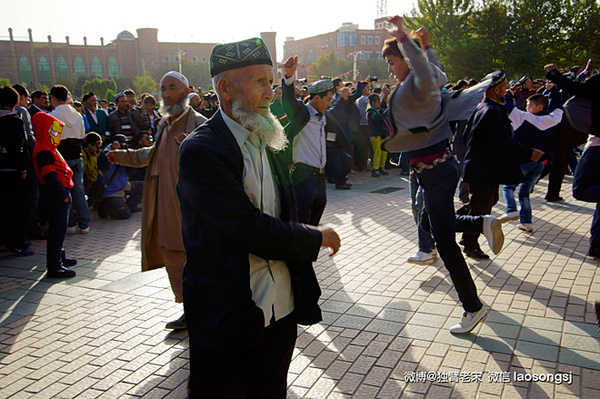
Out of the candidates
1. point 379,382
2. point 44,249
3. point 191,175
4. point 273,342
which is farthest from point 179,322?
point 44,249

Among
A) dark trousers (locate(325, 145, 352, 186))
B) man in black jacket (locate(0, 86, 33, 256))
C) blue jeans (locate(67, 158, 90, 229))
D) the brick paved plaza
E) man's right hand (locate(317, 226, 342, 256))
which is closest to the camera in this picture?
man's right hand (locate(317, 226, 342, 256))

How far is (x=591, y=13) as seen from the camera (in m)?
39.3

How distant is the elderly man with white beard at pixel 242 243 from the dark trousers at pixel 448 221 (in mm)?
2039

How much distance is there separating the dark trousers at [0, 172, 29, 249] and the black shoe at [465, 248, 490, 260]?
618 centimetres

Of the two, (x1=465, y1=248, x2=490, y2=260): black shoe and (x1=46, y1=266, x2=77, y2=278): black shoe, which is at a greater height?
(x1=465, y1=248, x2=490, y2=260): black shoe

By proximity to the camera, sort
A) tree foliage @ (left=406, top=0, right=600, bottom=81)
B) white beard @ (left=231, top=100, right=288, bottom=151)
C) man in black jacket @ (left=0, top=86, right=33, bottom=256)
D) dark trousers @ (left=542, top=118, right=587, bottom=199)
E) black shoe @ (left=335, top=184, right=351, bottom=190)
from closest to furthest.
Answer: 1. white beard @ (left=231, top=100, right=288, bottom=151)
2. man in black jacket @ (left=0, top=86, right=33, bottom=256)
3. dark trousers @ (left=542, top=118, right=587, bottom=199)
4. black shoe @ (left=335, top=184, right=351, bottom=190)
5. tree foliage @ (left=406, top=0, right=600, bottom=81)

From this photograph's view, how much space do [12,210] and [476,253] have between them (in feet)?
21.4

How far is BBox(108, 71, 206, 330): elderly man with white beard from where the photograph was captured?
13.3 ft

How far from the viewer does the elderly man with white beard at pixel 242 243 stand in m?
1.79

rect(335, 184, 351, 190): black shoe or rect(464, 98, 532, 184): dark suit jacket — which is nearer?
rect(464, 98, 532, 184): dark suit jacket

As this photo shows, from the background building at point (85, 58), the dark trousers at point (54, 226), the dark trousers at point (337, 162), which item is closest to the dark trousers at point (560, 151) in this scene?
the dark trousers at point (337, 162)

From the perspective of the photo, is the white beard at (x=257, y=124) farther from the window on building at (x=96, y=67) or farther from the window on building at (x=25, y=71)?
the window on building at (x=96, y=67)

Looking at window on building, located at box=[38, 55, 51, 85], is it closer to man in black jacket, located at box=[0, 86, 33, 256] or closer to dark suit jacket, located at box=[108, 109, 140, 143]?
dark suit jacket, located at box=[108, 109, 140, 143]

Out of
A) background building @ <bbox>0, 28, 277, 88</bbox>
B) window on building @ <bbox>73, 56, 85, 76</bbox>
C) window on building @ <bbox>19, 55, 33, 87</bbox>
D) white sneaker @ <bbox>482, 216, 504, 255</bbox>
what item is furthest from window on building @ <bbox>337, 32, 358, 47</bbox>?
white sneaker @ <bbox>482, 216, 504, 255</bbox>
